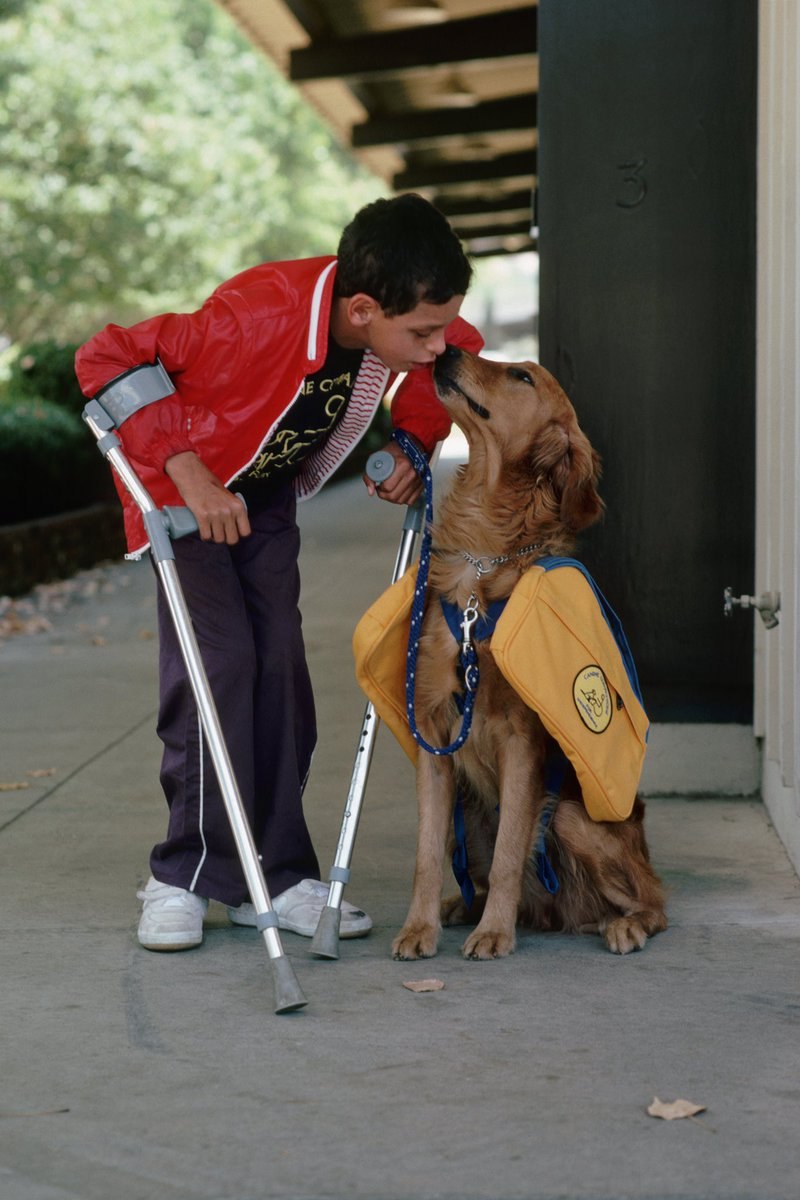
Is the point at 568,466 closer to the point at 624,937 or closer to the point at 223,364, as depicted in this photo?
the point at 223,364

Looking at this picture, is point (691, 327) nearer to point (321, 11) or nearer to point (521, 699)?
point (521, 699)

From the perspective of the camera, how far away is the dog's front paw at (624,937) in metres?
3.94

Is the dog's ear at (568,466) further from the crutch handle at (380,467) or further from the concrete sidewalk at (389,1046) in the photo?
the concrete sidewalk at (389,1046)

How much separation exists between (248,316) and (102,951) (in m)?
1.62

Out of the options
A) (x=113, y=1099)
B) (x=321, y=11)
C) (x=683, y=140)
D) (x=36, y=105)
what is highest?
(x=36, y=105)

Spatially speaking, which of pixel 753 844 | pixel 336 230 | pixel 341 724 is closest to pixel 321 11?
pixel 341 724

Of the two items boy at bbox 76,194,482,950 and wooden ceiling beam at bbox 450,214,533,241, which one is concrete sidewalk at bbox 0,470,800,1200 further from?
wooden ceiling beam at bbox 450,214,533,241

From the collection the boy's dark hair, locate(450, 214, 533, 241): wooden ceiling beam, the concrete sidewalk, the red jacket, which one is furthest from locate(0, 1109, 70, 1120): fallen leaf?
locate(450, 214, 533, 241): wooden ceiling beam

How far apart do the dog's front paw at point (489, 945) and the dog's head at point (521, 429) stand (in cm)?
104

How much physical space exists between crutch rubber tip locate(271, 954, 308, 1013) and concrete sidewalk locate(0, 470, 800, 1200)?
1.5 inches

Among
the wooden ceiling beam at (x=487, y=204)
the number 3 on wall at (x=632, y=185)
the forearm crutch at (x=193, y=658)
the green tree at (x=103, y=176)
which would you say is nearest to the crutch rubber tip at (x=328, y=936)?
the forearm crutch at (x=193, y=658)

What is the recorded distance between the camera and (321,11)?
39.2 ft

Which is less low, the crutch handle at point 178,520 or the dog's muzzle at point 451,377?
the dog's muzzle at point 451,377

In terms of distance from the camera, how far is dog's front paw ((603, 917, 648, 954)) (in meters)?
3.94
